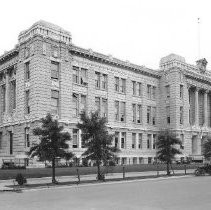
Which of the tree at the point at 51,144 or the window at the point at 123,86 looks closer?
the tree at the point at 51,144

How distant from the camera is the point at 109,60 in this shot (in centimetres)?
5797

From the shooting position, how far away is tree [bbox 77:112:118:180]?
3098 centimetres

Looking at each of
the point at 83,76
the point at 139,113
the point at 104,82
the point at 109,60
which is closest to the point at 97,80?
the point at 104,82

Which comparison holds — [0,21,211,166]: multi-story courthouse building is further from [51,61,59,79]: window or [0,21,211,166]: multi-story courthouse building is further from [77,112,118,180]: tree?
[77,112,118,180]: tree

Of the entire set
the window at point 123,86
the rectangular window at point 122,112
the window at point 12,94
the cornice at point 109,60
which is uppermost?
the cornice at point 109,60

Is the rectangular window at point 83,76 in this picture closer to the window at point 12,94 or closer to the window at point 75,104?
the window at point 75,104

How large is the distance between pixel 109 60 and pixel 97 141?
28.7 metres

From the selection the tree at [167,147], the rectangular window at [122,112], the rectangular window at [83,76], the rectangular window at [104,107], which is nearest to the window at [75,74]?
the rectangular window at [83,76]

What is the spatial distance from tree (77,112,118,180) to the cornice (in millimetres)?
23061

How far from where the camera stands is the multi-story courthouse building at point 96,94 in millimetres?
49781

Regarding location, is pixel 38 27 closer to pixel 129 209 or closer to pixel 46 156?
pixel 46 156

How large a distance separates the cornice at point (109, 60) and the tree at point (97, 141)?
908 inches

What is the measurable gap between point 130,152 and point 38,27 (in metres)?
24.5

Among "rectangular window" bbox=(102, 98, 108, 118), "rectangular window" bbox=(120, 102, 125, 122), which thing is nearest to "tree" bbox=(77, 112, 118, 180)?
"rectangular window" bbox=(102, 98, 108, 118)
